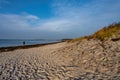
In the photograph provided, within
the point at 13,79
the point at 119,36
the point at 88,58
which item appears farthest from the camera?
the point at 119,36

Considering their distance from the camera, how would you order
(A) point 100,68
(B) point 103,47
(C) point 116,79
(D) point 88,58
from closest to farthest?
(C) point 116,79, (A) point 100,68, (D) point 88,58, (B) point 103,47

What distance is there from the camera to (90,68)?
773 centimetres

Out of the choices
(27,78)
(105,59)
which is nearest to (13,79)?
(27,78)

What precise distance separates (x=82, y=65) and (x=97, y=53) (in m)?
1.32

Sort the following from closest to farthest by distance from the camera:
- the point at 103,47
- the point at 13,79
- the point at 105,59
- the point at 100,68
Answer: the point at 13,79, the point at 100,68, the point at 105,59, the point at 103,47

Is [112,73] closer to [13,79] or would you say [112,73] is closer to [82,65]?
[82,65]

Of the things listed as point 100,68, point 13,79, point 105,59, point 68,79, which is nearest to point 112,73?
point 100,68

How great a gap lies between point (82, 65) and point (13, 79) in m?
3.64

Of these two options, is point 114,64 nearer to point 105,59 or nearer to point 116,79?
point 105,59

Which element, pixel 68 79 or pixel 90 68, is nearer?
pixel 68 79

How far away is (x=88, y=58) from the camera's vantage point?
8.96 metres

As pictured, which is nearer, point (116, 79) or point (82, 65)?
point (116, 79)

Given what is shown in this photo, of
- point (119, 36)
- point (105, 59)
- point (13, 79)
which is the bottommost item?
point (13, 79)

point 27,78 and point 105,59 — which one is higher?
point 105,59
